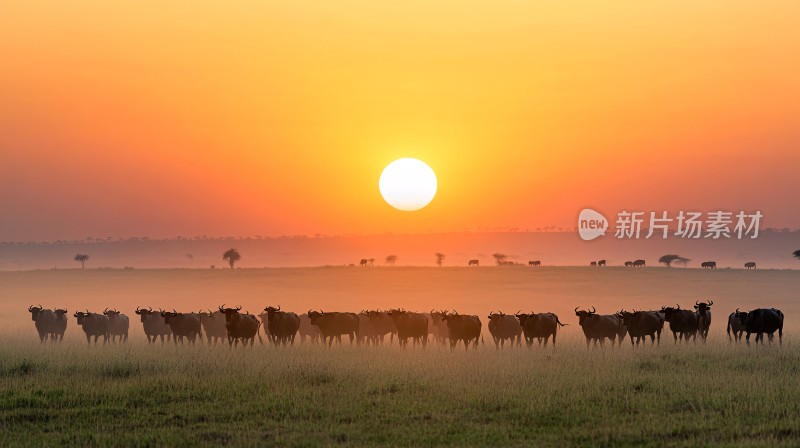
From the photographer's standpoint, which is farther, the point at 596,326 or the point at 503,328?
the point at 503,328

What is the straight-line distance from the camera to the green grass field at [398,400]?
15.7 meters

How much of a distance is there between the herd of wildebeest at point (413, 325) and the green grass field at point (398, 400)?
5.11 metres

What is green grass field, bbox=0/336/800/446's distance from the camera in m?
15.7

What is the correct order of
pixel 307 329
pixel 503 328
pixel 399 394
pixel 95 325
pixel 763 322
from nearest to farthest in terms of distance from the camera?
pixel 399 394 → pixel 503 328 → pixel 763 322 → pixel 95 325 → pixel 307 329

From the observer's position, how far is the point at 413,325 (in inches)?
1307

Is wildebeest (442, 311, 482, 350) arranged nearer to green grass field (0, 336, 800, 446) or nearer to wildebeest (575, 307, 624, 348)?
wildebeest (575, 307, 624, 348)

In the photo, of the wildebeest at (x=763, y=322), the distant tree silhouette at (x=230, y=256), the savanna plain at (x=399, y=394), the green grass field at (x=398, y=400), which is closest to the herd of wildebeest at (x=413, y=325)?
the wildebeest at (x=763, y=322)

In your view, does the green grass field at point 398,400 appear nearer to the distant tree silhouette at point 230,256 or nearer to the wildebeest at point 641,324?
the wildebeest at point 641,324

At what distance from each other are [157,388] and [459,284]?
→ 62.7 metres

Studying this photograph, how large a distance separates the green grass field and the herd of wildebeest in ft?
16.8

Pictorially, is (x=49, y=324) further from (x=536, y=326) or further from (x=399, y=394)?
(x=399, y=394)

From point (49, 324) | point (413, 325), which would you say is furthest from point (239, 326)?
point (49, 324)

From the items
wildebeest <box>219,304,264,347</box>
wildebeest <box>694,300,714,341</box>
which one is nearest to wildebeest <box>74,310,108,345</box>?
wildebeest <box>219,304,264,347</box>

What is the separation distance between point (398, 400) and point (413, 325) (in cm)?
1432
